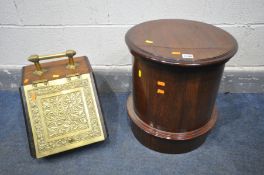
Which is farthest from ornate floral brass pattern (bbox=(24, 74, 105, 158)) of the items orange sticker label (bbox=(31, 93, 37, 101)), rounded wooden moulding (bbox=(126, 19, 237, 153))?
rounded wooden moulding (bbox=(126, 19, 237, 153))

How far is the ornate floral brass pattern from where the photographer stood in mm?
1202

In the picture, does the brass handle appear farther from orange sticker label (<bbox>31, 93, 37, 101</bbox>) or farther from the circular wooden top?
the circular wooden top

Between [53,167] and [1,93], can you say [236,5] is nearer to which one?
[53,167]

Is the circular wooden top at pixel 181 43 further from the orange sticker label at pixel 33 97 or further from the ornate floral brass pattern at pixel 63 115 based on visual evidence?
the orange sticker label at pixel 33 97

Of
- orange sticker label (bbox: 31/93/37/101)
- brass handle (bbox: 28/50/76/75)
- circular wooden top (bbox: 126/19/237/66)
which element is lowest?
orange sticker label (bbox: 31/93/37/101)

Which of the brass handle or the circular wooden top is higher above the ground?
the circular wooden top

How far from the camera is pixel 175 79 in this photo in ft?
3.26

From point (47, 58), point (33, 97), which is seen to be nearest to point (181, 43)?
point (47, 58)

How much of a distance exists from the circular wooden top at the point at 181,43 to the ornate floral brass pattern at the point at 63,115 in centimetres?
37

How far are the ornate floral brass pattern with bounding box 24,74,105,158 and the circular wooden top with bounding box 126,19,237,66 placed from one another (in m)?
0.37

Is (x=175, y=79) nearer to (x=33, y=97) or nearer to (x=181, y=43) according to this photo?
(x=181, y=43)

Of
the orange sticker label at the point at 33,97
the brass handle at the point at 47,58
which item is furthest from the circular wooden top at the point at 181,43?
the orange sticker label at the point at 33,97

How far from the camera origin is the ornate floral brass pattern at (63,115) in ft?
3.94

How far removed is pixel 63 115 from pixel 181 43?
692 millimetres
